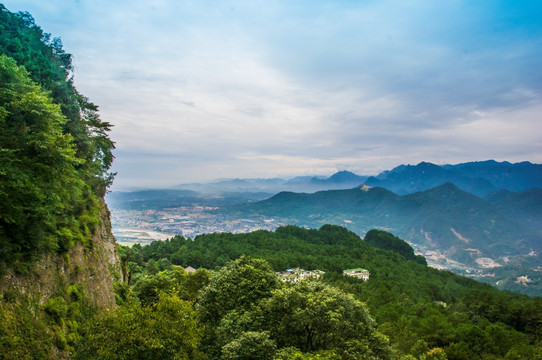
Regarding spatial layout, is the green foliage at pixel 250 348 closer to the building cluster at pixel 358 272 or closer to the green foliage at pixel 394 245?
the building cluster at pixel 358 272

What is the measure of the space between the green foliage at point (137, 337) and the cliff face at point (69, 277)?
3557 millimetres

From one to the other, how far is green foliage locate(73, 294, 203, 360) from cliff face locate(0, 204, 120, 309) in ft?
11.7

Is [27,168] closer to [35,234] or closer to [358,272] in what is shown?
[35,234]

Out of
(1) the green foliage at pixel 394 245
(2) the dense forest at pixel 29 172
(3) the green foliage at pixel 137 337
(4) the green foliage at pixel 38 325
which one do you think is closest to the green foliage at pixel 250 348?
(3) the green foliage at pixel 137 337

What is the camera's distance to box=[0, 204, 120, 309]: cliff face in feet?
34.9

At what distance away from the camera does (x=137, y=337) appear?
8438 millimetres

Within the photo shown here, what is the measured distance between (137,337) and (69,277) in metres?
8.62

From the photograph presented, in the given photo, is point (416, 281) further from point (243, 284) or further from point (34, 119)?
point (34, 119)

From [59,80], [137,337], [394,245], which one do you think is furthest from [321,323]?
[394,245]

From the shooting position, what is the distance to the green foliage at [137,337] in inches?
328

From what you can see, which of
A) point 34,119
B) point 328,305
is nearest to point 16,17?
point 34,119

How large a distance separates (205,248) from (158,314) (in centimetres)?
6240

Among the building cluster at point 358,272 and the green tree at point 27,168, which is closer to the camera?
the green tree at point 27,168

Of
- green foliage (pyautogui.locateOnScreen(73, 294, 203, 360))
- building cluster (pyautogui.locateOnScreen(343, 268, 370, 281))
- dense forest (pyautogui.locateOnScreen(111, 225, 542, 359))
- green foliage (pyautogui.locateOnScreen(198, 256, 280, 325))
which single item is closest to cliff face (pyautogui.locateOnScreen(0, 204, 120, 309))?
green foliage (pyautogui.locateOnScreen(73, 294, 203, 360))
